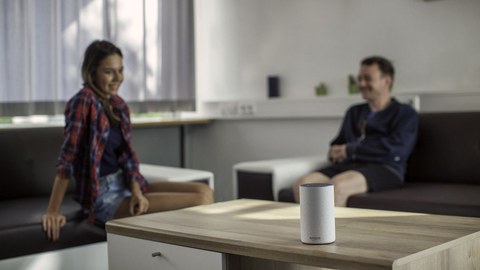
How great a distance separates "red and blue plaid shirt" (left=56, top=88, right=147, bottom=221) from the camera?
310 cm

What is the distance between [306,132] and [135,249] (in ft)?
7.93

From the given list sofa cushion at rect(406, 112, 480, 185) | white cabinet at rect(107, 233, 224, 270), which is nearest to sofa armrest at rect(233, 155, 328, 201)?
sofa cushion at rect(406, 112, 480, 185)

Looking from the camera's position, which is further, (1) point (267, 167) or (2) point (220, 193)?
(2) point (220, 193)

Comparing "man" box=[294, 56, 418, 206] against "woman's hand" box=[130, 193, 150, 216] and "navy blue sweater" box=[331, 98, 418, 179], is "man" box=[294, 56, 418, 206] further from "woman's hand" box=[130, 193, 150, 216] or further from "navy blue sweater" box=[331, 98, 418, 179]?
"woman's hand" box=[130, 193, 150, 216]

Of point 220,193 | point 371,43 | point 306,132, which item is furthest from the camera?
point 220,193

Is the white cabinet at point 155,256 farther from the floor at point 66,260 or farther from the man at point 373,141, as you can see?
the man at point 373,141

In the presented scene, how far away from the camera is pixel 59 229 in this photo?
306 centimetres

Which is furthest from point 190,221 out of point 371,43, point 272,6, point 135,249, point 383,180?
point 272,6


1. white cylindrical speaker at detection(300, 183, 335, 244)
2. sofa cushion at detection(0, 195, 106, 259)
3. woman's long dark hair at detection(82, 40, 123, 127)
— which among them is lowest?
sofa cushion at detection(0, 195, 106, 259)

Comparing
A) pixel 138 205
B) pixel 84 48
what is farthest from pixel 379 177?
pixel 84 48

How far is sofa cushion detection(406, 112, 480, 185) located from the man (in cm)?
8

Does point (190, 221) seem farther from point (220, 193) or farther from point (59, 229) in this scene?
point (220, 193)

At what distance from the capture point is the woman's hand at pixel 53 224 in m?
3.02

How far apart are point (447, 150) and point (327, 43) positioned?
1.27 meters
